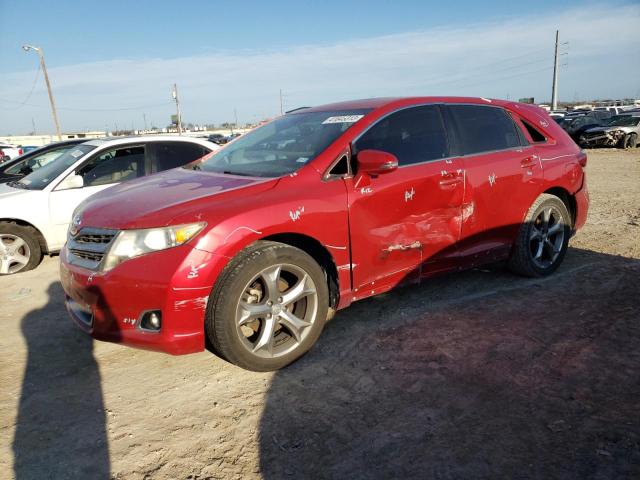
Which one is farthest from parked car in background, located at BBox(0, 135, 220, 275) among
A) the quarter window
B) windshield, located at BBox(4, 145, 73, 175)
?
the quarter window

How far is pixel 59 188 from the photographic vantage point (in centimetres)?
576

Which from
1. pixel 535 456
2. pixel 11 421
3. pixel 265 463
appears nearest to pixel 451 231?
pixel 535 456

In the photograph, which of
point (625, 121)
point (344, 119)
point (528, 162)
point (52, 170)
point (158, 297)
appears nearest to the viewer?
point (158, 297)

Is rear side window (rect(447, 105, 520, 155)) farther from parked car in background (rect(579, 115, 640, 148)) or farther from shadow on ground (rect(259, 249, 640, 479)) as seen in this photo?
parked car in background (rect(579, 115, 640, 148))

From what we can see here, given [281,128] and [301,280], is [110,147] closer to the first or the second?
[281,128]


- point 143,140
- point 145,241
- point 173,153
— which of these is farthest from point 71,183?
point 145,241

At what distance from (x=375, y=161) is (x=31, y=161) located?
655cm

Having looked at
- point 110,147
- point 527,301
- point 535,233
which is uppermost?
point 110,147

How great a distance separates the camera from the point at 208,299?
2.82 metres

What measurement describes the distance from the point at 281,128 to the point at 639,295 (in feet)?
11.1

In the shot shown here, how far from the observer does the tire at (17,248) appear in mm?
5633

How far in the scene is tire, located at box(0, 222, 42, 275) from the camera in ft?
18.5

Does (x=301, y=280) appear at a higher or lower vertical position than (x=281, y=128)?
lower

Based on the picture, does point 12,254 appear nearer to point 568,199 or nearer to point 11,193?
point 11,193
